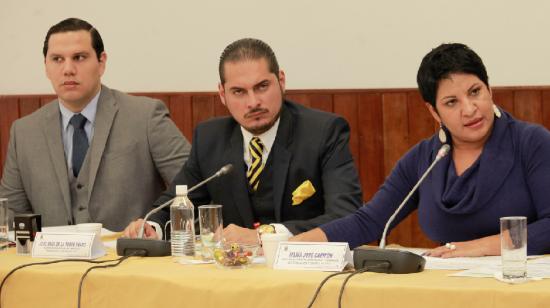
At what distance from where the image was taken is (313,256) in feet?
8.21

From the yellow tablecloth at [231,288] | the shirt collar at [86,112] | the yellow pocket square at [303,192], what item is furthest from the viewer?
the shirt collar at [86,112]

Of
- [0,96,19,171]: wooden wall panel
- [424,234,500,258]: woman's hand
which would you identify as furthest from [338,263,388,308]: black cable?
[0,96,19,171]: wooden wall panel

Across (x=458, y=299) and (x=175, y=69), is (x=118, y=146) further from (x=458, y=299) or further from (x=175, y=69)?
(x=458, y=299)

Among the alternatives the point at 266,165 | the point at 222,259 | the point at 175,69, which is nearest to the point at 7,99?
the point at 175,69

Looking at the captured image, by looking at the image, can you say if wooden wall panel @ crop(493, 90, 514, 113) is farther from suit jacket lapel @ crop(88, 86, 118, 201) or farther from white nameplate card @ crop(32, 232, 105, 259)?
white nameplate card @ crop(32, 232, 105, 259)

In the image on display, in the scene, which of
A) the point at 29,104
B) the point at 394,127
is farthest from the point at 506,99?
the point at 29,104

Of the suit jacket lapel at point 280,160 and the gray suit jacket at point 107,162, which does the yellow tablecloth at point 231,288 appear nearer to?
the suit jacket lapel at point 280,160

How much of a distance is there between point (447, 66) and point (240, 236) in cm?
87

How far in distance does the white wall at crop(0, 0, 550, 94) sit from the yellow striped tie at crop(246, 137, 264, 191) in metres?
1.69

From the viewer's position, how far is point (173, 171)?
4156 millimetres

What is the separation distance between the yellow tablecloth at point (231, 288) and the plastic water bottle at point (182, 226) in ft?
0.20

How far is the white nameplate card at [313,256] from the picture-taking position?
2.47 metres

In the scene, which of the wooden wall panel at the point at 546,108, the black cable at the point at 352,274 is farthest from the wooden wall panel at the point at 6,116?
the black cable at the point at 352,274

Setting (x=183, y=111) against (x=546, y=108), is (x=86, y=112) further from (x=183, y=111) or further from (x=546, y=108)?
(x=546, y=108)
